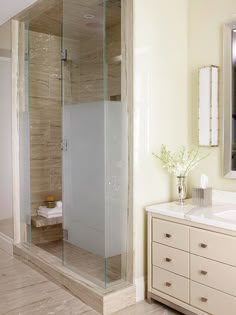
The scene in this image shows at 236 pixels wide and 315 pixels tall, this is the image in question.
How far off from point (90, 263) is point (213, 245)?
3.23 feet

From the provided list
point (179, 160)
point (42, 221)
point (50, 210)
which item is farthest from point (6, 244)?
point (179, 160)

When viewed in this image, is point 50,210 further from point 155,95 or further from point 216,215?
point 216,215

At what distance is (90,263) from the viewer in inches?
105

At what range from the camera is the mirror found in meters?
2.56

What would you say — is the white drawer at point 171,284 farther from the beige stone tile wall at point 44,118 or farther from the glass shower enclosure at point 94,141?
the beige stone tile wall at point 44,118

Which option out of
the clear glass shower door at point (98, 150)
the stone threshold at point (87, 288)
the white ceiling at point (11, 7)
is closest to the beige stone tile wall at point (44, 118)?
the white ceiling at point (11, 7)

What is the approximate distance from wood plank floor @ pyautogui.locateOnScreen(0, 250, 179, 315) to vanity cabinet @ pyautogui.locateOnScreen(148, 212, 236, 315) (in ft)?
0.51

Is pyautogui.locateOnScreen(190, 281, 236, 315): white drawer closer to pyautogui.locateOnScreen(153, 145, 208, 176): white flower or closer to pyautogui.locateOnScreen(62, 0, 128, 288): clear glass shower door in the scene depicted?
pyautogui.locateOnScreen(62, 0, 128, 288): clear glass shower door

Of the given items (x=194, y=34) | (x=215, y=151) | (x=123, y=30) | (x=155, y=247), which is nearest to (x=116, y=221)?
(x=155, y=247)

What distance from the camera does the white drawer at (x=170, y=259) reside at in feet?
7.57

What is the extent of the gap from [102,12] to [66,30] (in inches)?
24.0

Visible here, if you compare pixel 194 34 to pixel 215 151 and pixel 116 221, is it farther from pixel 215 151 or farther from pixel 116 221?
pixel 116 221

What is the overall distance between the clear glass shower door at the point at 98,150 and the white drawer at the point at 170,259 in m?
0.24

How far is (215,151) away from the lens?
2709 mm
